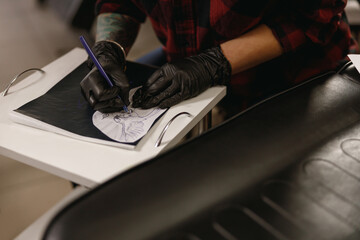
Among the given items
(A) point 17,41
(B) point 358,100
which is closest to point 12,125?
(B) point 358,100

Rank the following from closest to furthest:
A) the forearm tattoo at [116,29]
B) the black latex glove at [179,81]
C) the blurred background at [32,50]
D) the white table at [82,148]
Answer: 1. the white table at [82,148]
2. the black latex glove at [179,81]
3. the forearm tattoo at [116,29]
4. the blurred background at [32,50]

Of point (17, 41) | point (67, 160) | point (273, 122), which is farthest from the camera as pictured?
point (17, 41)

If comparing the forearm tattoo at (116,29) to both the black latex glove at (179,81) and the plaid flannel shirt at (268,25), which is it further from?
the black latex glove at (179,81)

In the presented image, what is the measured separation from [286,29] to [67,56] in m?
0.64

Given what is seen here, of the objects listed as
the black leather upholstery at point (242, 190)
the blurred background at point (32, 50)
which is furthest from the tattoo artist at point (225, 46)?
the blurred background at point (32, 50)

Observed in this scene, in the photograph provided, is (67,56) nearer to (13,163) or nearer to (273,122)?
(273,122)

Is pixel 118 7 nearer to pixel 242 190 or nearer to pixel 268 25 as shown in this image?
pixel 268 25

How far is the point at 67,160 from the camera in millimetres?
575

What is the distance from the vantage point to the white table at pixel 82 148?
1.83 feet

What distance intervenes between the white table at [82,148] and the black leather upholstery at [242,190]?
0.45 ft

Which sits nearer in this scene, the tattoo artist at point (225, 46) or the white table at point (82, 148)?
the white table at point (82, 148)

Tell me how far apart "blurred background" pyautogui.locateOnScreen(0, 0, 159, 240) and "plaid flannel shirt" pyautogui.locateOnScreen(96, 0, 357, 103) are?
83 cm

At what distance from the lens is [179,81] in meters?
0.72

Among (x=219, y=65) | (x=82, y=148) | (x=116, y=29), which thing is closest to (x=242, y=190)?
(x=82, y=148)
